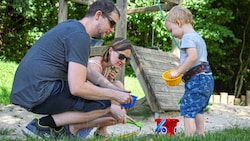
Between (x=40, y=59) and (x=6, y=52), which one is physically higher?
(x=40, y=59)

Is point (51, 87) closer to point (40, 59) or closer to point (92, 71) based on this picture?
point (40, 59)

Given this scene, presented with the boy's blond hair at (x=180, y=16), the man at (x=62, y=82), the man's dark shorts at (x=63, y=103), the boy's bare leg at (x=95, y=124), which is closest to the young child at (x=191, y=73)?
the boy's blond hair at (x=180, y=16)

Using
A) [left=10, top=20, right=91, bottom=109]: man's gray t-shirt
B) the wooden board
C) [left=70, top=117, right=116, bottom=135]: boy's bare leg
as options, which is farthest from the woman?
the wooden board

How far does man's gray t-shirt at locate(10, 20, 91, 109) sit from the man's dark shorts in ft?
0.14

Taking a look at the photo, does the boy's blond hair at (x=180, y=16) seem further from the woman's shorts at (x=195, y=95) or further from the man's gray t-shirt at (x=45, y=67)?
the man's gray t-shirt at (x=45, y=67)

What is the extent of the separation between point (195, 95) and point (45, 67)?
1299 mm

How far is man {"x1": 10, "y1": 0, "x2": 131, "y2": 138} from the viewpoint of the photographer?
2.91 metres

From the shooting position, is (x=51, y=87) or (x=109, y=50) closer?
(x=51, y=87)

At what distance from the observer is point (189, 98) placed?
357 cm

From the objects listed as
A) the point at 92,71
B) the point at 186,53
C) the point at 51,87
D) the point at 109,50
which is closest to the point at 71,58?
the point at 51,87

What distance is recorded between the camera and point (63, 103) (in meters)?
3.01

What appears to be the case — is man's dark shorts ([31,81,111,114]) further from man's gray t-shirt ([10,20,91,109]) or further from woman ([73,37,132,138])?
woman ([73,37,132,138])

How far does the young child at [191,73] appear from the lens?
353cm

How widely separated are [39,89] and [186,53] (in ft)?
4.39
